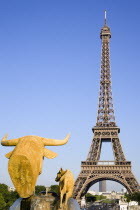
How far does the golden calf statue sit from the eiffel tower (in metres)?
55.5

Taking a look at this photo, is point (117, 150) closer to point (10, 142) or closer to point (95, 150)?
point (95, 150)

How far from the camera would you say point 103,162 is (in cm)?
6944

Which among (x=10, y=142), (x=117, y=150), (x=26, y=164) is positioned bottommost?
(x=26, y=164)

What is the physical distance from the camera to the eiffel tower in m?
65.6

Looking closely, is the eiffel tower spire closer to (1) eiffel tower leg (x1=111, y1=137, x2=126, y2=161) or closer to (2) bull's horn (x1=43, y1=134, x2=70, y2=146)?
(1) eiffel tower leg (x1=111, y1=137, x2=126, y2=161)

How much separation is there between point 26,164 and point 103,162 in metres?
60.8

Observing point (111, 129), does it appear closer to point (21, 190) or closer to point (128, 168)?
point (128, 168)

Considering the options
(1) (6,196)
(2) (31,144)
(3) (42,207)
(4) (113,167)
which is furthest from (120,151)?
(2) (31,144)

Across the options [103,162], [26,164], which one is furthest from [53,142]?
[103,162]

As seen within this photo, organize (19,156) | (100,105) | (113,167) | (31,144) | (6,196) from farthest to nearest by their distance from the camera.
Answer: (100,105), (113,167), (6,196), (31,144), (19,156)

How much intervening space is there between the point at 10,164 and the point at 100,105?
67.5 metres

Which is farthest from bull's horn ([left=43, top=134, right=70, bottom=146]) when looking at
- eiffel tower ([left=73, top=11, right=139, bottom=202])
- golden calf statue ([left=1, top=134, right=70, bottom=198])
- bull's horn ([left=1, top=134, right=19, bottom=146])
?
eiffel tower ([left=73, top=11, right=139, bottom=202])

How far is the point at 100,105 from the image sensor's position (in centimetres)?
7712

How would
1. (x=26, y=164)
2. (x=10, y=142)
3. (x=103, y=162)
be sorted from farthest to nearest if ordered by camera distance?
(x=103, y=162) → (x=10, y=142) → (x=26, y=164)
